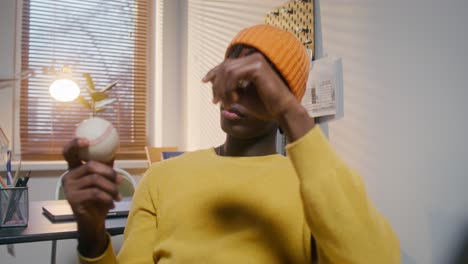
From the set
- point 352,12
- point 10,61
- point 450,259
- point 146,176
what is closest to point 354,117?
point 352,12

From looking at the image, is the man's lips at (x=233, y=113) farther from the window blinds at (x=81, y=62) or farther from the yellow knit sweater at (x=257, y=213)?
the window blinds at (x=81, y=62)

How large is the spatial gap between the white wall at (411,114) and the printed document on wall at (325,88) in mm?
35

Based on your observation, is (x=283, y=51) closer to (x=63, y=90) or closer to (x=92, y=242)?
(x=92, y=242)

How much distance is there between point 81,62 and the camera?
111 inches

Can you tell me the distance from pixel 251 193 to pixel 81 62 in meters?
2.42

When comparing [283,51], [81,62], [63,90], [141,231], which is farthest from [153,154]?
[283,51]

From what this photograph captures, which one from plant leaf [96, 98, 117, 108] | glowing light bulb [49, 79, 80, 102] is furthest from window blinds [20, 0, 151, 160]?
plant leaf [96, 98, 117, 108]

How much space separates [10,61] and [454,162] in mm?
2551

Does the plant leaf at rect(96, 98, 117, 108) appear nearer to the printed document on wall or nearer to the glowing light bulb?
the glowing light bulb

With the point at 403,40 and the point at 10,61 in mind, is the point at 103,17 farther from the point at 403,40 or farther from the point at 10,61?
the point at 403,40

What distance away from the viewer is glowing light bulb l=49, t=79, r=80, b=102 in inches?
96.7

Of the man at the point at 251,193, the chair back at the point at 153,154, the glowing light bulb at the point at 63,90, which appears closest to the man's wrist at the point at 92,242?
the man at the point at 251,193

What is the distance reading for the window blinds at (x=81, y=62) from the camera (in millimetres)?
2674

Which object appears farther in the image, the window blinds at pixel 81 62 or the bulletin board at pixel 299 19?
the window blinds at pixel 81 62
